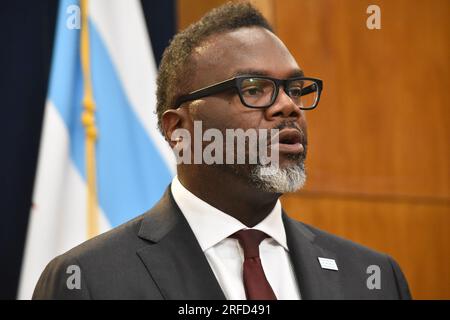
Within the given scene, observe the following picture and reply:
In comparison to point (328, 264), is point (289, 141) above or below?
above

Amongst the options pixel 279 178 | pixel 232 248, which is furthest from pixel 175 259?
pixel 279 178

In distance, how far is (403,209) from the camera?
134 inches

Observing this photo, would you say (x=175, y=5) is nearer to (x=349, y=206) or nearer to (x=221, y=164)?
(x=349, y=206)

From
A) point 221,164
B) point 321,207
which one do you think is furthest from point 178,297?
point 321,207

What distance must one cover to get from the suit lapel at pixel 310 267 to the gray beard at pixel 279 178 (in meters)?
0.15

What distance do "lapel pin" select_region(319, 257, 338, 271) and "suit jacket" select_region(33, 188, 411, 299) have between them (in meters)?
0.01

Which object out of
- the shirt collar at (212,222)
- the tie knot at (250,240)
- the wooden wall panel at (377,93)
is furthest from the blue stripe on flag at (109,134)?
the tie knot at (250,240)

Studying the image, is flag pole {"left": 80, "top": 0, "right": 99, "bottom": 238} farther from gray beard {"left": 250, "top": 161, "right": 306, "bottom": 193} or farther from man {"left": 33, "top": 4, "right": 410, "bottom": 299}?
gray beard {"left": 250, "top": 161, "right": 306, "bottom": 193}

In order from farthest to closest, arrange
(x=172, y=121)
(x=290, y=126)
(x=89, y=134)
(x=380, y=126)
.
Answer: (x=380, y=126) < (x=89, y=134) < (x=172, y=121) < (x=290, y=126)

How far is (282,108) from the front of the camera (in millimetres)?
1555

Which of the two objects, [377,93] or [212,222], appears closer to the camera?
[212,222]

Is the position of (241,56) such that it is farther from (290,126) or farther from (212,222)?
(212,222)

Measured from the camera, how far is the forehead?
1622 mm

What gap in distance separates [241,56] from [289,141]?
24 cm
